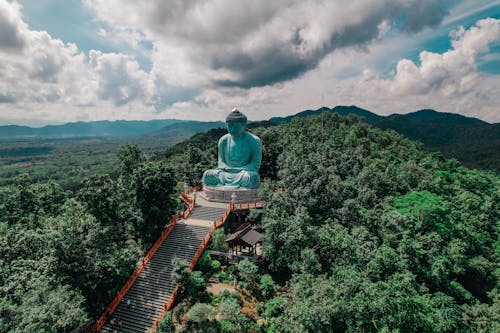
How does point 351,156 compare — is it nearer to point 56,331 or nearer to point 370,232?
point 370,232

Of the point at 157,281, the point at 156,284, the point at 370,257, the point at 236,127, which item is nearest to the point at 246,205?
the point at 236,127

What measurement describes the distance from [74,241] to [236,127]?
16.2m

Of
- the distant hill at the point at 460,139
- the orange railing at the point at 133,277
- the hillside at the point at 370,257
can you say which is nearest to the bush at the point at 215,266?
the hillside at the point at 370,257

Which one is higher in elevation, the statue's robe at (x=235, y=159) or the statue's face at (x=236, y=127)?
the statue's face at (x=236, y=127)

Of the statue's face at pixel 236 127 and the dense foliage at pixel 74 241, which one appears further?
the statue's face at pixel 236 127

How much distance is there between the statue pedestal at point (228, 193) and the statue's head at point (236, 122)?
5.36m

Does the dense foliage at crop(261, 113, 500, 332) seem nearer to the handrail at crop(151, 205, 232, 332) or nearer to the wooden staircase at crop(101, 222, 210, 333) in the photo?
the handrail at crop(151, 205, 232, 332)

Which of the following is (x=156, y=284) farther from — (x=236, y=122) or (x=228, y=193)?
(x=236, y=122)

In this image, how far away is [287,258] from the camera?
16.8 meters

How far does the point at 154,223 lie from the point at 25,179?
946cm

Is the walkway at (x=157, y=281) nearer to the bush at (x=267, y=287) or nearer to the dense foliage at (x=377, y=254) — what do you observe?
the bush at (x=267, y=287)

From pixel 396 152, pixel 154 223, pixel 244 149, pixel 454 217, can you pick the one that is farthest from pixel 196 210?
pixel 396 152

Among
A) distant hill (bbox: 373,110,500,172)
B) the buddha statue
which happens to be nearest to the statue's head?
the buddha statue

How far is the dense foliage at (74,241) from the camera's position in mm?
11664
